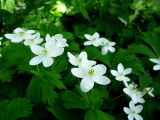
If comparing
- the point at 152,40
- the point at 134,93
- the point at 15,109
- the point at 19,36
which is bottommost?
the point at 152,40

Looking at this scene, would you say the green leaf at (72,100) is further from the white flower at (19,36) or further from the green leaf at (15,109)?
the white flower at (19,36)

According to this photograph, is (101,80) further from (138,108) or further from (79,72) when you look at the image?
(138,108)

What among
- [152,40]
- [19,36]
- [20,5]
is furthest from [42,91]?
[20,5]

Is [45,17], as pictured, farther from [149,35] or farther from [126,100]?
[126,100]

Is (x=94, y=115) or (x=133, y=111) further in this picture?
(x=133, y=111)

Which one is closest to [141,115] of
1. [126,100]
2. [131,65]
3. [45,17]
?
[126,100]

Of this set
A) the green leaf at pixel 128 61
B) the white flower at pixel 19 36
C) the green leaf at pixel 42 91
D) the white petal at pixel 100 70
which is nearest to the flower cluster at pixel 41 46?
the white flower at pixel 19 36
